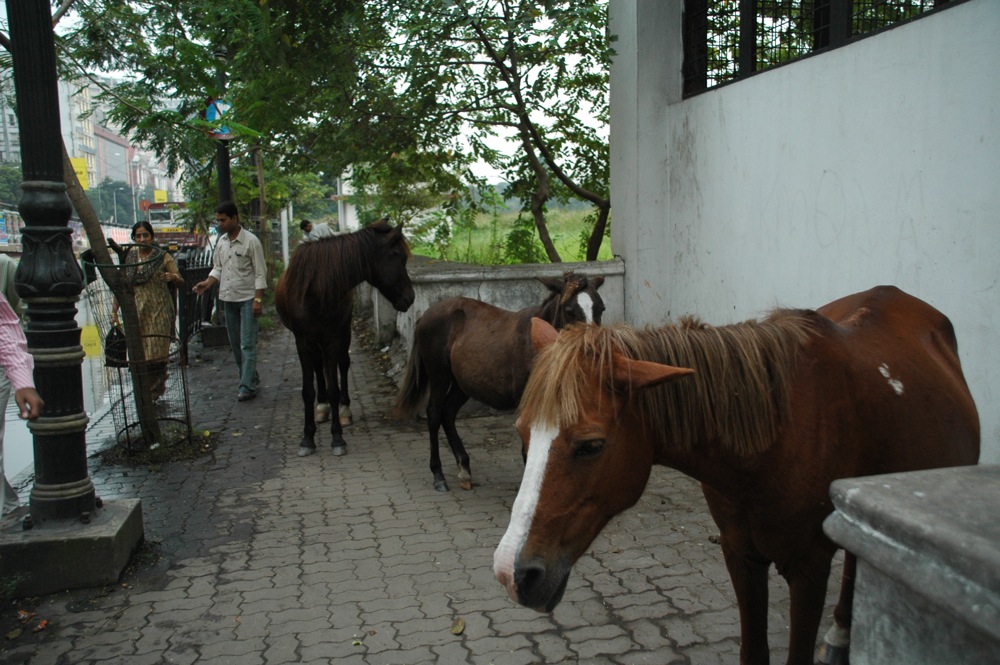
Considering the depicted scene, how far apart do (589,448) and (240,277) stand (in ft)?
23.0

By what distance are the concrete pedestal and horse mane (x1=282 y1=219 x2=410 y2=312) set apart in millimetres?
5908

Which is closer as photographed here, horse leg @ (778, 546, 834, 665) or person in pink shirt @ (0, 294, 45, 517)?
horse leg @ (778, 546, 834, 665)

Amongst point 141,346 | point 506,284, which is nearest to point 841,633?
point 506,284

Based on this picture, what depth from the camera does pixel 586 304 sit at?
482 centimetres

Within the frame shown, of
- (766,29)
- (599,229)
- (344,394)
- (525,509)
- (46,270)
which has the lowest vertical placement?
(344,394)

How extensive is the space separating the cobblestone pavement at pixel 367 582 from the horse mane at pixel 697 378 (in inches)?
57.4

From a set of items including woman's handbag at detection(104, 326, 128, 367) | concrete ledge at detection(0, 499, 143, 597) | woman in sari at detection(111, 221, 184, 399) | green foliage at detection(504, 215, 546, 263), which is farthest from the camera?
green foliage at detection(504, 215, 546, 263)

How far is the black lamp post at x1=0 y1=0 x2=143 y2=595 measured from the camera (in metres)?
3.86

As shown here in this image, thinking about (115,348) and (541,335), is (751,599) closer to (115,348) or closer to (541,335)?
(541,335)

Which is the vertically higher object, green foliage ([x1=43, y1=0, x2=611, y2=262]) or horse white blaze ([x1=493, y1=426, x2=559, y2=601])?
green foliage ([x1=43, y1=0, x2=611, y2=262])

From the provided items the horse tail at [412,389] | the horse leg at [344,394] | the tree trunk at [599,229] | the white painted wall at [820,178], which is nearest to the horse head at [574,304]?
the horse tail at [412,389]

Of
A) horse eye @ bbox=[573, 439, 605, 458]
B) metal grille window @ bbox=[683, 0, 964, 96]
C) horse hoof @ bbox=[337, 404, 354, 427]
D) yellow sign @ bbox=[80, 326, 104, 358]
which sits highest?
metal grille window @ bbox=[683, 0, 964, 96]

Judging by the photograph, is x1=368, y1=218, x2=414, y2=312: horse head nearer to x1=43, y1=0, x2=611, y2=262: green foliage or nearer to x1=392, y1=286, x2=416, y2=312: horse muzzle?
x1=392, y1=286, x2=416, y2=312: horse muzzle

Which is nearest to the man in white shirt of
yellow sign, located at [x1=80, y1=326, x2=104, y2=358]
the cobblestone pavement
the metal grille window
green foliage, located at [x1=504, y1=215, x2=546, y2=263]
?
the cobblestone pavement
